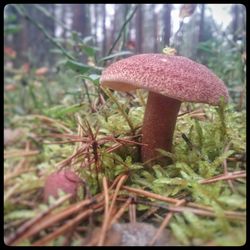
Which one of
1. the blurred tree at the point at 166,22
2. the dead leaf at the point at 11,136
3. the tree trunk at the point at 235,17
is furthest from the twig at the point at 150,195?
the tree trunk at the point at 235,17

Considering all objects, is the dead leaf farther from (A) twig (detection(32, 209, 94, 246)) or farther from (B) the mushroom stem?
(A) twig (detection(32, 209, 94, 246))

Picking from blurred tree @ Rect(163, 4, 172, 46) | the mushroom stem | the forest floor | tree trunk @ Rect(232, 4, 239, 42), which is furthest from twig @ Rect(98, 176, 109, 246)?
tree trunk @ Rect(232, 4, 239, 42)

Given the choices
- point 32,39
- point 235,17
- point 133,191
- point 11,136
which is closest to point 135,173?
point 133,191

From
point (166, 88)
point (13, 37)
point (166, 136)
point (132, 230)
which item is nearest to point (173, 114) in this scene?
point (166, 136)

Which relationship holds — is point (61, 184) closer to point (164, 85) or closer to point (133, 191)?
point (133, 191)

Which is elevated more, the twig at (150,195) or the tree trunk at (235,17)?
the tree trunk at (235,17)

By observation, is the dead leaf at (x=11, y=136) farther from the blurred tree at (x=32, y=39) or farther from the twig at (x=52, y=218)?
the blurred tree at (x=32, y=39)

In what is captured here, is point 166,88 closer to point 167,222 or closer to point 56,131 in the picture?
point 167,222
